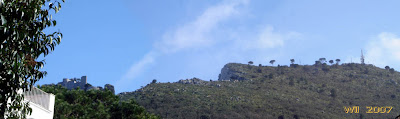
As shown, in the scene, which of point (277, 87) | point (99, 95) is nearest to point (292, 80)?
point (277, 87)

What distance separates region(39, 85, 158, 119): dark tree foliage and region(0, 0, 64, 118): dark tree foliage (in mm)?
33589

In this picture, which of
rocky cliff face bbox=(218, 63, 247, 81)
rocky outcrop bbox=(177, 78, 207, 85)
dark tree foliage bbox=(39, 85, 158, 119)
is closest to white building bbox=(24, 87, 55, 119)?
dark tree foliage bbox=(39, 85, 158, 119)

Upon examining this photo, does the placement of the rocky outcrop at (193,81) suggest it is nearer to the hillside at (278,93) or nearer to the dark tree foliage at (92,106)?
the hillside at (278,93)

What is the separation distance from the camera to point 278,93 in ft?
463

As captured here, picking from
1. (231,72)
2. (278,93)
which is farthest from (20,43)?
(231,72)

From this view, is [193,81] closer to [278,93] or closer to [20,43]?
[278,93]

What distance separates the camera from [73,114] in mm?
48281

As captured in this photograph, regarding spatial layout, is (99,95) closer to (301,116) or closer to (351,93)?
(301,116)

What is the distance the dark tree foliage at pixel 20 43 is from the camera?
440 inches

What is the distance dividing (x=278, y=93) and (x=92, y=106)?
94990mm

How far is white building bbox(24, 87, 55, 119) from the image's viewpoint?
78.2 ft

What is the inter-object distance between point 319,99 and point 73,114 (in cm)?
9989

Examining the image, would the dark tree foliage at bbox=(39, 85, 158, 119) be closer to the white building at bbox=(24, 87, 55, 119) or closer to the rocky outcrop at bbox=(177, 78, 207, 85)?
the white building at bbox=(24, 87, 55, 119)

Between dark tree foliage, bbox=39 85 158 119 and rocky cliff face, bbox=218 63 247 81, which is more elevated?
rocky cliff face, bbox=218 63 247 81
